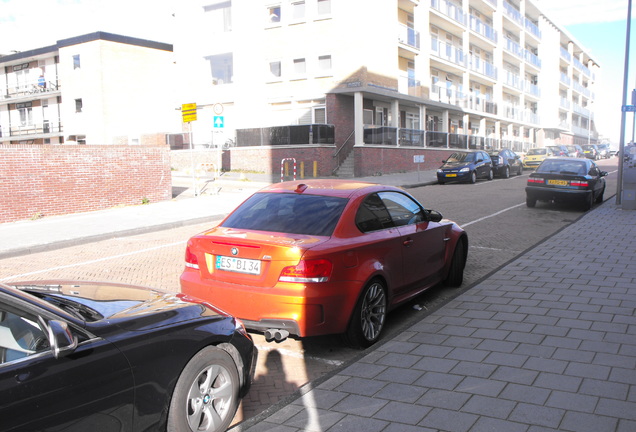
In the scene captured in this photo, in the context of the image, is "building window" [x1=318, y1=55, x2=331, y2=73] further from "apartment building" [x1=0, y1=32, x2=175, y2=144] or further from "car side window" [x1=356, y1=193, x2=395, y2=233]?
"car side window" [x1=356, y1=193, x2=395, y2=233]

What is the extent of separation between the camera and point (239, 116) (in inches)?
1303

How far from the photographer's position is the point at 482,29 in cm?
4566

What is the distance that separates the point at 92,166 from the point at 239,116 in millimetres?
17608

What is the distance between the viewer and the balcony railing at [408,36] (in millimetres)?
32797

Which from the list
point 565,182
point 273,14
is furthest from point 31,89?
point 565,182

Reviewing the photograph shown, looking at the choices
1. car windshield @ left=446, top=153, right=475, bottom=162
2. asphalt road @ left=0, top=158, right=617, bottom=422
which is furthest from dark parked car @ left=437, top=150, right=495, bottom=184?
asphalt road @ left=0, top=158, right=617, bottom=422

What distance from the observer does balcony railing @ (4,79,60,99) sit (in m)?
45.8

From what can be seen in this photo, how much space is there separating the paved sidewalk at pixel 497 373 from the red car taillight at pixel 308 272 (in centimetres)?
78

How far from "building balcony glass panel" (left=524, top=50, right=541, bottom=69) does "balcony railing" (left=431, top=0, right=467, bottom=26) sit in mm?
20443

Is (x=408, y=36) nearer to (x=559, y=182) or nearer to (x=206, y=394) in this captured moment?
(x=559, y=182)

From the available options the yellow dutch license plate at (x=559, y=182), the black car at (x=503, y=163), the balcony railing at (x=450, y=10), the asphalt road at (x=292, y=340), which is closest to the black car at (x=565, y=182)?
the yellow dutch license plate at (x=559, y=182)

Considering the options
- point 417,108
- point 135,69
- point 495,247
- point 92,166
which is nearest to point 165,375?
point 495,247

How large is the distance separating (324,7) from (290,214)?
2734cm

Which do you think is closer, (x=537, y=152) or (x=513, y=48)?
(x=537, y=152)
